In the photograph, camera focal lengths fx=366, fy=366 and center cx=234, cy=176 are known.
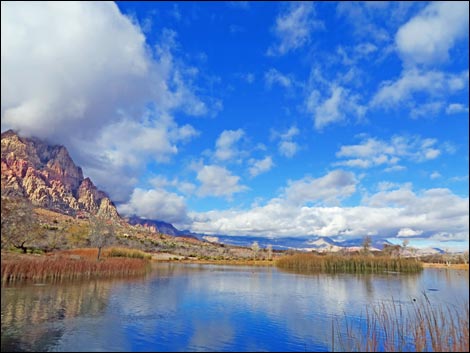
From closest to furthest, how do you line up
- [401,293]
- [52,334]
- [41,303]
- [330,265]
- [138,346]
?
[138,346], [52,334], [41,303], [401,293], [330,265]

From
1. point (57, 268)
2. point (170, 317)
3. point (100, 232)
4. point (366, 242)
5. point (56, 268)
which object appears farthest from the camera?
Result: point (366, 242)

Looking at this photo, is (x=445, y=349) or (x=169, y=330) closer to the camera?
(x=445, y=349)

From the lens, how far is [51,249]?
54.7m

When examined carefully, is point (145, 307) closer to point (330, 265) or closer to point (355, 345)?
point (355, 345)

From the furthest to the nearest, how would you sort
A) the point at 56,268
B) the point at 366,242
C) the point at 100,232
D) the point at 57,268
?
the point at 366,242 < the point at 100,232 < the point at 57,268 < the point at 56,268

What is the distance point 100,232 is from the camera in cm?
5347

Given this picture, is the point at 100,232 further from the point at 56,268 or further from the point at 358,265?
the point at 358,265

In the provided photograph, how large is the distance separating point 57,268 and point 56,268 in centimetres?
13

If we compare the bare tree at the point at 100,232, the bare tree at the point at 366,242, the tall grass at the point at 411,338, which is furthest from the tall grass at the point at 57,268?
the bare tree at the point at 366,242

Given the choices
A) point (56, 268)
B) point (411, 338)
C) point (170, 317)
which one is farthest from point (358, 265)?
point (170, 317)

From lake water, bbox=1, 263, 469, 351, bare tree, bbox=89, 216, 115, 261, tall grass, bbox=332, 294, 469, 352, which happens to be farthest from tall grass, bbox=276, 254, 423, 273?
tall grass, bbox=332, 294, 469, 352

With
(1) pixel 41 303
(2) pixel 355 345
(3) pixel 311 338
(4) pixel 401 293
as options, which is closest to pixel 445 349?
(2) pixel 355 345

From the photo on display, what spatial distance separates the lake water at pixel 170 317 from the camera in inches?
A: 596

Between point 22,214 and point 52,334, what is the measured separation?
43.0ft
